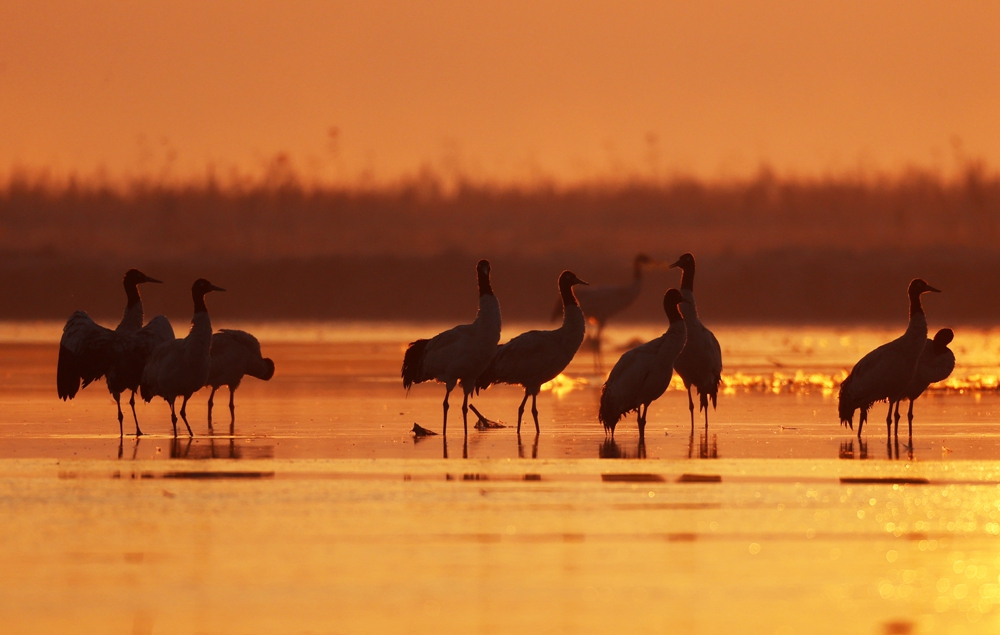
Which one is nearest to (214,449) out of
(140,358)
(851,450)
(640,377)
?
(140,358)

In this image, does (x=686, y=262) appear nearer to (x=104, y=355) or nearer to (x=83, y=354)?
(x=104, y=355)

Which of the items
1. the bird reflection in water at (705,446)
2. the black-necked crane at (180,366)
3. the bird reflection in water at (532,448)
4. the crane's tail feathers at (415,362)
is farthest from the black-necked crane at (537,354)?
the black-necked crane at (180,366)

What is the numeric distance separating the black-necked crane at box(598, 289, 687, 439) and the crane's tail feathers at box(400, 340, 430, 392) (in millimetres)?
2558

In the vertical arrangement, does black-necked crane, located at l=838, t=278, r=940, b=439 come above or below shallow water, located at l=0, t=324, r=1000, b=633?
above

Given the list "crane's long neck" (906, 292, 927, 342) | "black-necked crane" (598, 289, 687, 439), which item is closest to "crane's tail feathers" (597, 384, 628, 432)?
"black-necked crane" (598, 289, 687, 439)

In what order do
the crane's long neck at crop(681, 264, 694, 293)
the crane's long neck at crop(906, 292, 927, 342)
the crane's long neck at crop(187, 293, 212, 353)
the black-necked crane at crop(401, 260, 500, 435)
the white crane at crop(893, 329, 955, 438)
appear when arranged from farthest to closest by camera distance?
the crane's long neck at crop(681, 264, 694, 293) < the black-necked crane at crop(401, 260, 500, 435) < the white crane at crop(893, 329, 955, 438) < the crane's long neck at crop(187, 293, 212, 353) < the crane's long neck at crop(906, 292, 927, 342)

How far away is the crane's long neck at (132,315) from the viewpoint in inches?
769

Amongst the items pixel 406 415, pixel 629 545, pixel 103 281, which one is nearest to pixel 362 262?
pixel 103 281

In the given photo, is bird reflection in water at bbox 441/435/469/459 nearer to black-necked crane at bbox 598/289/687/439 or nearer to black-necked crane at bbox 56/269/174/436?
black-necked crane at bbox 598/289/687/439

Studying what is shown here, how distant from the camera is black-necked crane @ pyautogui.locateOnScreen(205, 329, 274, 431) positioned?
66.3ft

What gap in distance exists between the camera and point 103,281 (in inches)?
2832

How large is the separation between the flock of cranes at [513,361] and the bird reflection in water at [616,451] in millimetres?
432

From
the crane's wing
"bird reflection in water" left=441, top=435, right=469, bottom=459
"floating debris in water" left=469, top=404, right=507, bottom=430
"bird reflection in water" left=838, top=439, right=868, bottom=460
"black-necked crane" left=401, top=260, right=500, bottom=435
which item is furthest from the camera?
"floating debris in water" left=469, top=404, right=507, bottom=430

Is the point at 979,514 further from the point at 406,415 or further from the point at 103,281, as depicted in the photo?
the point at 103,281
